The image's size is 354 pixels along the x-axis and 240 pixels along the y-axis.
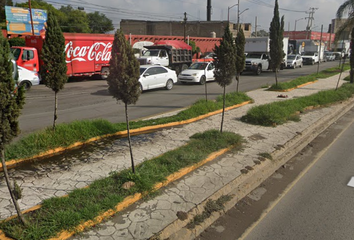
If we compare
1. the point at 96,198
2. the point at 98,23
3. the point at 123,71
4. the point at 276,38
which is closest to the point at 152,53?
the point at 276,38

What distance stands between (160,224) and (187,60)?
24124mm

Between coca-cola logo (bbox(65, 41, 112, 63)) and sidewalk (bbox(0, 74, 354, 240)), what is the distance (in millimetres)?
13878

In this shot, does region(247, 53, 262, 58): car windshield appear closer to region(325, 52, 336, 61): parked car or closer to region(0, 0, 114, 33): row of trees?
region(0, 0, 114, 33): row of trees

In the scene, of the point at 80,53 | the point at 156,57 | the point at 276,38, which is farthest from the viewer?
the point at 156,57

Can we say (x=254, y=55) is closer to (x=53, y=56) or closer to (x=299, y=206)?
(x=53, y=56)

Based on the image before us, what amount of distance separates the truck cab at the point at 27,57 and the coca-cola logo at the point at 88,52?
2026mm

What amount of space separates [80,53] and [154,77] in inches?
278

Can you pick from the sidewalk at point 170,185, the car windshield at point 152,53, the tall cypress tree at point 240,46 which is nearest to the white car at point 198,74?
the car windshield at point 152,53

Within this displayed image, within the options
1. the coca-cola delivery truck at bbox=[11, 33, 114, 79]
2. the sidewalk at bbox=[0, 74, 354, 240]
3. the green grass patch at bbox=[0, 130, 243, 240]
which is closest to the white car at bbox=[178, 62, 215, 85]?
the coca-cola delivery truck at bbox=[11, 33, 114, 79]

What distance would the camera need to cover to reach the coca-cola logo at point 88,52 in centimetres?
2002

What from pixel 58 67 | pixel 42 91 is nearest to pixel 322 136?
pixel 58 67

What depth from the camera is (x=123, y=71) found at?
4.93 metres

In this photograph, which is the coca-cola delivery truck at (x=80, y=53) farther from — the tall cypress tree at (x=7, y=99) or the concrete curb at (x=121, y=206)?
the tall cypress tree at (x=7, y=99)

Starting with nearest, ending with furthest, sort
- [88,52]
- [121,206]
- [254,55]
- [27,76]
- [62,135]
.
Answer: [121,206], [62,135], [27,76], [88,52], [254,55]
